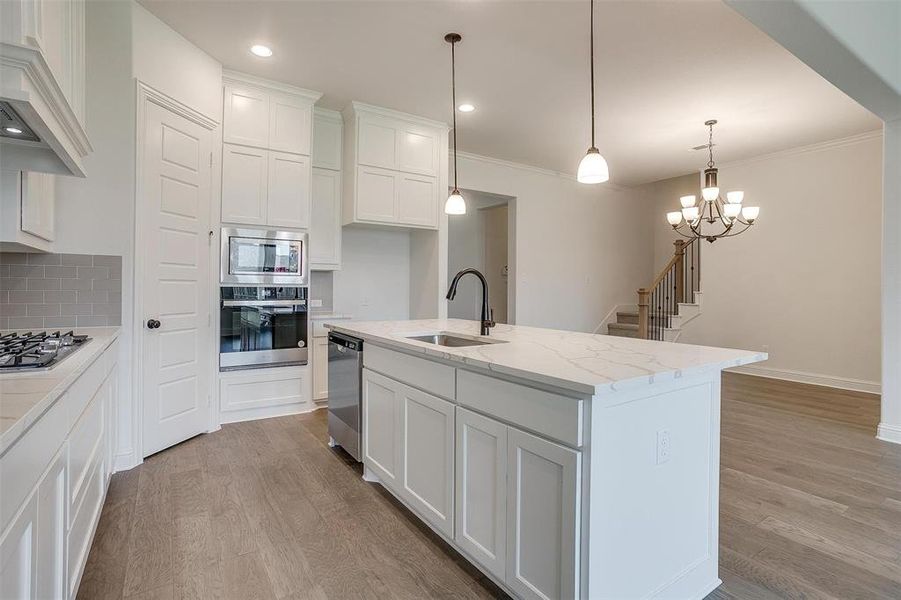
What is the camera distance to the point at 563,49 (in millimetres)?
3379

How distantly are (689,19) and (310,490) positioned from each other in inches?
150

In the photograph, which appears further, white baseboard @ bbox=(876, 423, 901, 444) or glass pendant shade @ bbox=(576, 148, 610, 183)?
white baseboard @ bbox=(876, 423, 901, 444)

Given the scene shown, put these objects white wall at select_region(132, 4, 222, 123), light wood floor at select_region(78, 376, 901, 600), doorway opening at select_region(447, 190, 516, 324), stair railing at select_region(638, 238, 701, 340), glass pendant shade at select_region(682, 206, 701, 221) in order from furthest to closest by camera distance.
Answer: doorway opening at select_region(447, 190, 516, 324), stair railing at select_region(638, 238, 701, 340), glass pendant shade at select_region(682, 206, 701, 221), white wall at select_region(132, 4, 222, 123), light wood floor at select_region(78, 376, 901, 600)

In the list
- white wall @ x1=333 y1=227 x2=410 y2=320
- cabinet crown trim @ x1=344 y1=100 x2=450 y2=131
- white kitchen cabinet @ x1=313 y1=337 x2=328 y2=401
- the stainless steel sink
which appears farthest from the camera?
white wall @ x1=333 y1=227 x2=410 y2=320

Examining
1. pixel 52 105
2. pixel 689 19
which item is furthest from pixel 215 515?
pixel 689 19

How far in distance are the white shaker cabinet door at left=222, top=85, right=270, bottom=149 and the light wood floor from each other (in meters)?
2.43

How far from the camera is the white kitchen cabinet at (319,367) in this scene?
420cm

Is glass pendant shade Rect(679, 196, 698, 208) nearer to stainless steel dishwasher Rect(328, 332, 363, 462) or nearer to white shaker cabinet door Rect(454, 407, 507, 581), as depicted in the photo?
stainless steel dishwasher Rect(328, 332, 363, 462)

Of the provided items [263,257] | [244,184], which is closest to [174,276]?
[263,257]

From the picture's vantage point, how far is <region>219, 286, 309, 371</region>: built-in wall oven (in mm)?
3672

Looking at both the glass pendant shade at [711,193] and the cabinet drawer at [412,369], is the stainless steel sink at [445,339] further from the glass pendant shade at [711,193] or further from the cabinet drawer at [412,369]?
the glass pendant shade at [711,193]

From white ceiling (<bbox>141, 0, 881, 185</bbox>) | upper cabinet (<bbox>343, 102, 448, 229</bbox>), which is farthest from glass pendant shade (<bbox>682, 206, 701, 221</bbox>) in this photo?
upper cabinet (<bbox>343, 102, 448, 229</bbox>)

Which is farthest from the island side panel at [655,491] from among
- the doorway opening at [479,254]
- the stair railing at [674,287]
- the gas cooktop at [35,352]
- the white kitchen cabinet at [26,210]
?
the doorway opening at [479,254]

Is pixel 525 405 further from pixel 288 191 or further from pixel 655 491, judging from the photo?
pixel 288 191
